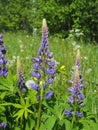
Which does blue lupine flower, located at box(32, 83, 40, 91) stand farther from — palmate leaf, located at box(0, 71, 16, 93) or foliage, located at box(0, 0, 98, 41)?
foliage, located at box(0, 0, 98, 41)

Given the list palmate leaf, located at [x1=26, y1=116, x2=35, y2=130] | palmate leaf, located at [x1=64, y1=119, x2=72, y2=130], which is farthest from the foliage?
palmate leaf, located at [x1=64, y1=119, x2=72, y2=130]

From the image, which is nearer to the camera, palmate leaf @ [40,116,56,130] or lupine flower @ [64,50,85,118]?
lupine flower @ [64,50,85,118]

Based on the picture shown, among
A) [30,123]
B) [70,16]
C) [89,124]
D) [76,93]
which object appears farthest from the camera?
[70,16]

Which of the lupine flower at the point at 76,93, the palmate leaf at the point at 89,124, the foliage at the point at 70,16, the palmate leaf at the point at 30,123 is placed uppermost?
the lupine flower at the point at 76,93

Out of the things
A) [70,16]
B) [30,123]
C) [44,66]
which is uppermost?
[44,66]

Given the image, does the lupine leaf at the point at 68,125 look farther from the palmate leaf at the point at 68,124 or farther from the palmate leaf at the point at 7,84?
the palmate leaf at the point at 7,84

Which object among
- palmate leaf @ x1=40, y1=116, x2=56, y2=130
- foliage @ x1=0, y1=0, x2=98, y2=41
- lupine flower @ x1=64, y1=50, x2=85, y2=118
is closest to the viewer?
lupine flower @ x1=64, y1=50, x2=85, y2=118

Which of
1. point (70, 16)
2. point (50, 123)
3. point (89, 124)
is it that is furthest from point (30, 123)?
point (70, 16)

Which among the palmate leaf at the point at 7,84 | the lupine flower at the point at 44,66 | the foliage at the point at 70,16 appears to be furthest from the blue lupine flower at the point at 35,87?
the foliage at the point at 70,16

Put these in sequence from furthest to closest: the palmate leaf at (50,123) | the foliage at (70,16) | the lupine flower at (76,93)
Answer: the foliage at (70,16) → the palmate leaf at (50,123) → the lupine flower at (76,93)

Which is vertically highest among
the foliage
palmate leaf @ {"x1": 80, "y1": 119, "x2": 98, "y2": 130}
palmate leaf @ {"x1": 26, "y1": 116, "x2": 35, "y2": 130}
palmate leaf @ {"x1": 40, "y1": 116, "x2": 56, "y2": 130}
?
palmate leaf @ {"x1": 40, "y1": 116, "x2": 56, "y2": 130}

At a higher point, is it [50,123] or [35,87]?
[35,87]

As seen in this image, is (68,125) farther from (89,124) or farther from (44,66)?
(44,66)

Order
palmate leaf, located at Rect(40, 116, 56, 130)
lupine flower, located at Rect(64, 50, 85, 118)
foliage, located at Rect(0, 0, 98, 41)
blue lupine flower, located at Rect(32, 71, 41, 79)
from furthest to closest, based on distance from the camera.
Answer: foliage, located at Rect(0, 0, 98, 41)
blue lupine flower, located at Rect(32, 71, 41, 79)
palmate leaf, located at Rect(40, 116, 56, 130)
lupine flower, located at Rect(64, 50, 85, 118)
